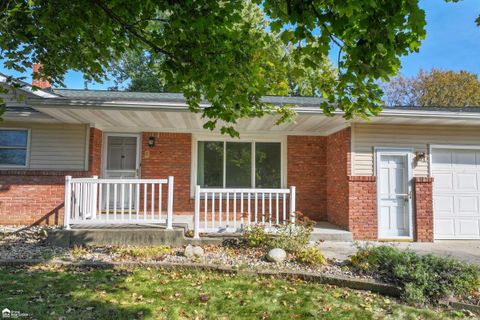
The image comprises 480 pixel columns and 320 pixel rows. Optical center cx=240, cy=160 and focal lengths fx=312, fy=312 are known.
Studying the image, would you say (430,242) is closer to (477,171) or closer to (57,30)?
(477,171)

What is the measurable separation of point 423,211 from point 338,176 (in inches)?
79.9

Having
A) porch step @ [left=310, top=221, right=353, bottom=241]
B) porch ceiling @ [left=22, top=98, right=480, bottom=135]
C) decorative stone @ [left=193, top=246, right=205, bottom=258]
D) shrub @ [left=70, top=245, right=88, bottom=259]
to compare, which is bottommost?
shrub @ [left=70, top=245, right=88, bottom=259]

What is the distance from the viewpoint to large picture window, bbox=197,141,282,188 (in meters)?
9.17

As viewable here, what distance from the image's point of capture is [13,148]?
7992 mm

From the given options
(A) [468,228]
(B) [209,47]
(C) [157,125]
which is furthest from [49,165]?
(A) [468,228]

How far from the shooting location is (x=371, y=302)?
3891 millimetres

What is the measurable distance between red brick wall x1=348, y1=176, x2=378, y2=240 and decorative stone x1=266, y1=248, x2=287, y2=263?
263cm

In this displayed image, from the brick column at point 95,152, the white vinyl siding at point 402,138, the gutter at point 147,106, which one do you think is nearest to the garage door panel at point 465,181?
the white vinyl siding at point 402,138

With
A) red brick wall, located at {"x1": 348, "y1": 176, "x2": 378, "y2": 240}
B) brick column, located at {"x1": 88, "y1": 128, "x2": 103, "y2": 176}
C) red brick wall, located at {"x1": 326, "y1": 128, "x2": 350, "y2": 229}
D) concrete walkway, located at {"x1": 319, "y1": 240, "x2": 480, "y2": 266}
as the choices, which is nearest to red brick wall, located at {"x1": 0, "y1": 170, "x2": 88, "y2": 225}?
brick column, located at {"x1": 88, "y1": 128, "x2": 103, "y2": 176}

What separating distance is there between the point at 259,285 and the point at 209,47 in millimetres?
3181

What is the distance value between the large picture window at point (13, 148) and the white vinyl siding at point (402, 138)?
8.24 meters
